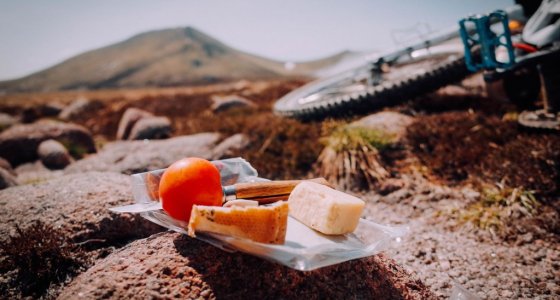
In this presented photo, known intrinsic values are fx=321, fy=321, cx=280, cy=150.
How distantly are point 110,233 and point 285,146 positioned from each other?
12.5ft

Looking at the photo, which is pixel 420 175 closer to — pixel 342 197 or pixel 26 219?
→ pixel 342 197

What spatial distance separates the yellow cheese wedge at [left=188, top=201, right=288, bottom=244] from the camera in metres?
1.63

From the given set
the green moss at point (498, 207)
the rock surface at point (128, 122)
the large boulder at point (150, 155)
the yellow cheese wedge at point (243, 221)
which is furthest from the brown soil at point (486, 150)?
the rock surface at point (128, 122)

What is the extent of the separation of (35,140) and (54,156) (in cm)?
153

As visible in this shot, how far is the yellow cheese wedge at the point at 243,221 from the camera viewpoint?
1.63 m

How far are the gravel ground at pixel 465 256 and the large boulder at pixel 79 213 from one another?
251 centimetres

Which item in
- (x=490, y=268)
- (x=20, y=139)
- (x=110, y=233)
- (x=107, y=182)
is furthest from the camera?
(x=20, y=139)

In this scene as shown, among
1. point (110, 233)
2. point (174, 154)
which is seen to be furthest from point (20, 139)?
point (110, 233)

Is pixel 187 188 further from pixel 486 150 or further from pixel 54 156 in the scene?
pixel 54 156

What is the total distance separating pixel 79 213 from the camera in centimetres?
279

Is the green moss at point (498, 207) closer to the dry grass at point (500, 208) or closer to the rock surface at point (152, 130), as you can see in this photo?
the dry grass at point (500, 208)

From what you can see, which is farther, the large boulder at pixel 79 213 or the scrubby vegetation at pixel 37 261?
the large boulder at pixel 79 213

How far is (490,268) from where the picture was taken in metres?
2.97

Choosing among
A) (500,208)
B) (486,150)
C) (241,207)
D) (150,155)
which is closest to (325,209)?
(241,207)
